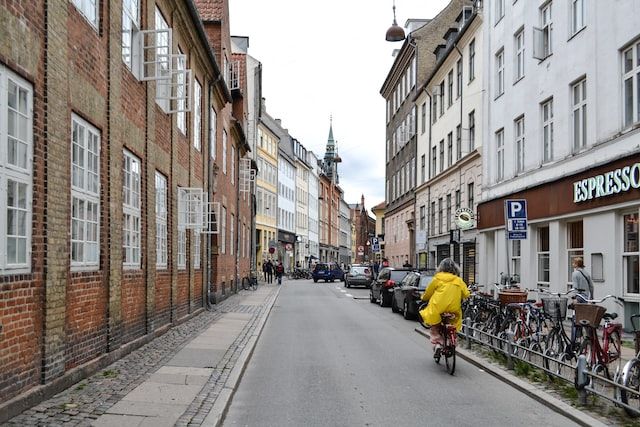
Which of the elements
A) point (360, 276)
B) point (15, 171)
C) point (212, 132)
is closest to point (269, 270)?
point (360, 276)

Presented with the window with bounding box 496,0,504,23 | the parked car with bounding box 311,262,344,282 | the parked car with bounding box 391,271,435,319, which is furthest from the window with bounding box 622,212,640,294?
the parked car with bounding box 311,262,344,282

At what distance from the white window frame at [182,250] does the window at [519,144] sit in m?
11.5

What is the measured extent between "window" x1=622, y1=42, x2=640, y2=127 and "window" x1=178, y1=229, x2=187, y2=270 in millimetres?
10580

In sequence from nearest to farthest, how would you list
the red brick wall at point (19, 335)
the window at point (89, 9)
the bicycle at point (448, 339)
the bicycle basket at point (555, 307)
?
the red brick wall at point (19, 335) → the window at point (89, 9) → the bicycle basket at point (555, 307) → the bicycle at point (448, 339)

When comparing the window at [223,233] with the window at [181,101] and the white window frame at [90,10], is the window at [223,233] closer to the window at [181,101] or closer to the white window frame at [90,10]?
the window at [181,101]

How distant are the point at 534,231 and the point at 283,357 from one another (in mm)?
11866

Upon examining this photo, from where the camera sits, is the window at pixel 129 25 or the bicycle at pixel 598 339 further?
the window at pixel 129 25

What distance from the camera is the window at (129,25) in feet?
35.9

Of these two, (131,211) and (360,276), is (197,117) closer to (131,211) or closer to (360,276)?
(131,211)

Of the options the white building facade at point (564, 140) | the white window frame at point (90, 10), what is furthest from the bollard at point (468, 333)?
the white window frame at point (90, 10)

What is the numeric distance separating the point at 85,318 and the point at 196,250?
Answer: 1054 cm

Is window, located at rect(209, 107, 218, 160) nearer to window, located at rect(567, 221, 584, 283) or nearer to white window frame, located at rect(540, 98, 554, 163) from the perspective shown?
white window frame, located at rect(540, 98, 554, 163)

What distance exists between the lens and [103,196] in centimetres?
944

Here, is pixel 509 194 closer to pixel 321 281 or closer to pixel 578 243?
pixel 578 243
